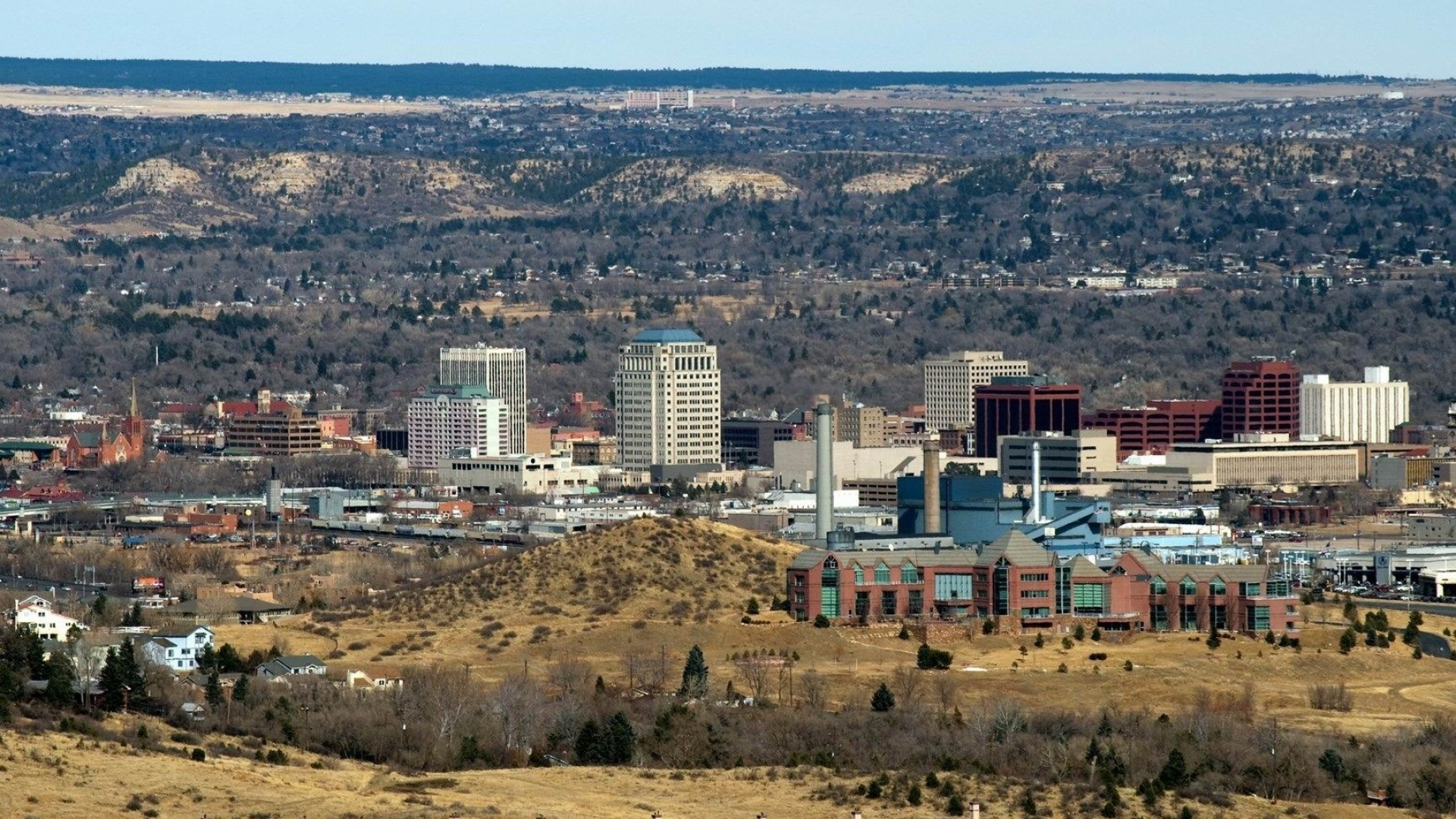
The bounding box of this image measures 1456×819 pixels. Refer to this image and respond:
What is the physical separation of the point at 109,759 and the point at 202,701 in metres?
12.7

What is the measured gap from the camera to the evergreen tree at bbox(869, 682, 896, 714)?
3930 inches

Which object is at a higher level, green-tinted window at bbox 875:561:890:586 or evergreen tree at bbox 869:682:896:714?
green-tinted window at bbox 875:561:890:586

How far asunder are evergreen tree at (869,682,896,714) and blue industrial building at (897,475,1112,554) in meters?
26.1

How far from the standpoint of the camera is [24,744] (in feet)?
276

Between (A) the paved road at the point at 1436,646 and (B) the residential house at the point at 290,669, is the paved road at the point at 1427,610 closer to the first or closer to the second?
(A) the paved road at the point at 1436,646

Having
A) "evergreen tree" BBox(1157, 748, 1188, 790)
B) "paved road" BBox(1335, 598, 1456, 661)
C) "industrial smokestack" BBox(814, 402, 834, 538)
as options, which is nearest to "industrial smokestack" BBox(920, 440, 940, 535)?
"industrial smokestack" BBox(814, 402, 834, 538)

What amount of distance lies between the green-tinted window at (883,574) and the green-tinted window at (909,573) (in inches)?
20.0

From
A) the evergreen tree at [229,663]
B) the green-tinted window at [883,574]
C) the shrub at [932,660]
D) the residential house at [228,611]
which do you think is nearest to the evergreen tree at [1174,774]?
the shrub at [932,660]

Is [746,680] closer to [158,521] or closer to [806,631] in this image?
[806,631]

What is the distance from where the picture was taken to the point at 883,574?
119 meters

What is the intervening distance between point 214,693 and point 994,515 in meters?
46.5

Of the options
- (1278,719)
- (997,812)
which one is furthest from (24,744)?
(1278,719)

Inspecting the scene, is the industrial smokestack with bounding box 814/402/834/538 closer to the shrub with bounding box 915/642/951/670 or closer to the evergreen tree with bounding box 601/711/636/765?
the shrub with bounding box 915/642/951/670

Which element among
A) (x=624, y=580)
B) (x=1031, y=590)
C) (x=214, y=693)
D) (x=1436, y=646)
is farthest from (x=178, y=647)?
(x=1436, y=646)
